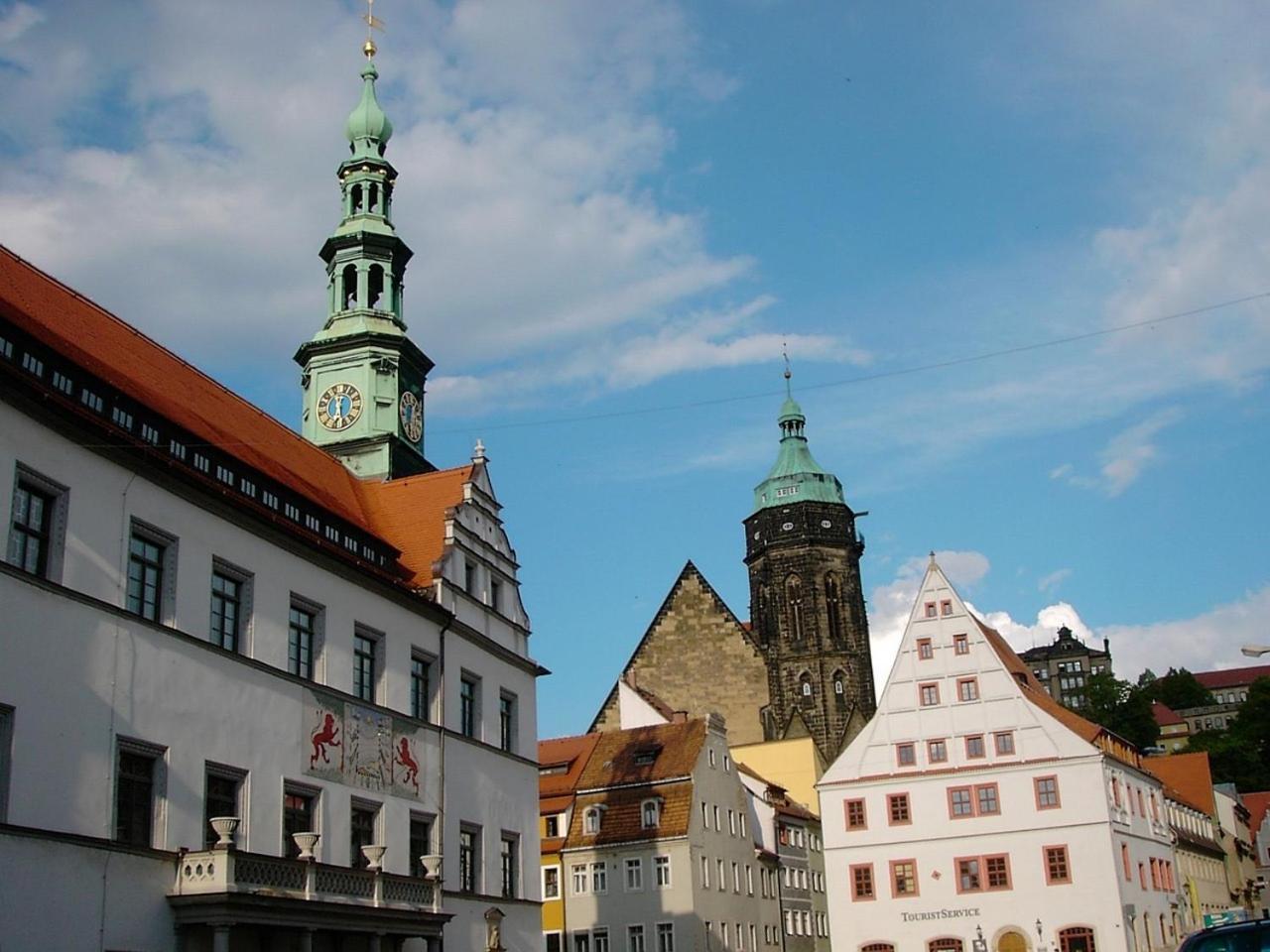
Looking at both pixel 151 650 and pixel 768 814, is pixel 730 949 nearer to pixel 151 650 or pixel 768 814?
pixel 768 814

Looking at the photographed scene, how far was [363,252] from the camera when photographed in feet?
152

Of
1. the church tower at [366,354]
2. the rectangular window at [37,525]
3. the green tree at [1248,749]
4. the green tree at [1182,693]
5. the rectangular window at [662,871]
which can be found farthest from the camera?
the green tree at [1182,693]

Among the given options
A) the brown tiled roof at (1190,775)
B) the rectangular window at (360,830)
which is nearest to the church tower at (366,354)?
the rectangular window at (360,830)

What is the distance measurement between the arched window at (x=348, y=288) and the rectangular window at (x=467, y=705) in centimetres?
1504

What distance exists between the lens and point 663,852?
176ft

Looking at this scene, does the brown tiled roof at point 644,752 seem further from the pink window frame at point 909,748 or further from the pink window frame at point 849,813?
the pink window frame at point 909,748

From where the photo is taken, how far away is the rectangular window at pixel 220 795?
25.7 meters

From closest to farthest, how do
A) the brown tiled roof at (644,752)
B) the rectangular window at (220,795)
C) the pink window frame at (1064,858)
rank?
the rectangular window at (220,795), the pink window frame at (1064,858), the brown tiled roof at (644,752)

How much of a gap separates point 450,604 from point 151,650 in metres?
11.7

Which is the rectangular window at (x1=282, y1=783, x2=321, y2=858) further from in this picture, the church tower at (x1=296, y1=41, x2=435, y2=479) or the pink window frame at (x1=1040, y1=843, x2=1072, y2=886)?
the pink window frame at (x1=1040, y1=843, x2=1072, y2=886)

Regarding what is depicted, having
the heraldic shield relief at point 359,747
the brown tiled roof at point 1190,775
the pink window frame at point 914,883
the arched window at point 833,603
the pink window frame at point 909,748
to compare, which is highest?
the arched window at point 833,603

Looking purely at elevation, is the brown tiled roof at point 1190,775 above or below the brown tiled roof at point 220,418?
below

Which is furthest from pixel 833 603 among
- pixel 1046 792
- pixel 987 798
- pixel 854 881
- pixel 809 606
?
pixel 1046 792

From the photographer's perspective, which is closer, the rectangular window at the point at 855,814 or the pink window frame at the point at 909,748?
the rectangular window at the point at 855,814
